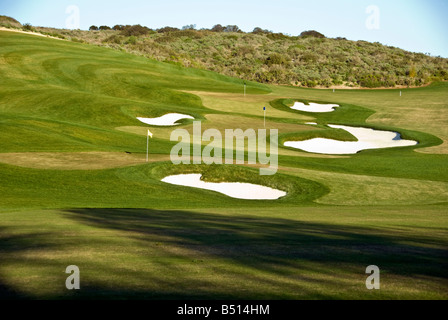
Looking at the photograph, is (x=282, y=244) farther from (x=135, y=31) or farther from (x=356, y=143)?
(x=135, y=31)

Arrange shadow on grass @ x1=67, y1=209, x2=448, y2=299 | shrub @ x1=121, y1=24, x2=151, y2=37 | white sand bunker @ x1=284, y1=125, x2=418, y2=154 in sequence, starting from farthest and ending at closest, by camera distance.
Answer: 1. shrub @ x1=121, y1=24, x2=151, y2=37
2. white sand bunker @ x1=284, y1=125, x2=418, y2=154
3. shadow on grass @ x1=67, y1=209, x2=448, y2=299

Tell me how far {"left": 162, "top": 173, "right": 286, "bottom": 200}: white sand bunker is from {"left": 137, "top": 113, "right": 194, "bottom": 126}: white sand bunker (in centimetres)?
2271

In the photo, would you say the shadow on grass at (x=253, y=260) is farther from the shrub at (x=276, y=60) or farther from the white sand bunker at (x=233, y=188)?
the shrub at (x=276, y=60)

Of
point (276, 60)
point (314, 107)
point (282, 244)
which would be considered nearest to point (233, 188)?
point (282, 244)

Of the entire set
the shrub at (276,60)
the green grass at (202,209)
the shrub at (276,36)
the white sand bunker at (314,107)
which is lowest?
the green grass at (202,209)

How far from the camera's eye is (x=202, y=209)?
19.2 m

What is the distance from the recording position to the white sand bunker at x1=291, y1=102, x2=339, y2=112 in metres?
66.4

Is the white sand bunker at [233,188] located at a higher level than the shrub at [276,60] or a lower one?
lower

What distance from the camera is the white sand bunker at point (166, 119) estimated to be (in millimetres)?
51125

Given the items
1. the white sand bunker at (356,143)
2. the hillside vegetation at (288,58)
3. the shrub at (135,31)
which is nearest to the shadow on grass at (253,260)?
the white sand bunker at (356,143)

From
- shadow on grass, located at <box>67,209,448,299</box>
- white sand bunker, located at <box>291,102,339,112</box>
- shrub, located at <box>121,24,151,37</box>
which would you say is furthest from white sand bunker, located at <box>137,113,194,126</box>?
shrub, located at <box>121,24,151,37</box>

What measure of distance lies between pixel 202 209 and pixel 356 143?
31.7 m

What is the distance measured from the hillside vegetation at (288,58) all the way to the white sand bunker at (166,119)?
1689 inches

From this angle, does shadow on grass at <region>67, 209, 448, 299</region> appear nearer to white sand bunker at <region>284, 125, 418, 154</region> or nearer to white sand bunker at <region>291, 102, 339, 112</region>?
white sand bunker at <region>284, 125, 418, 154</region>
